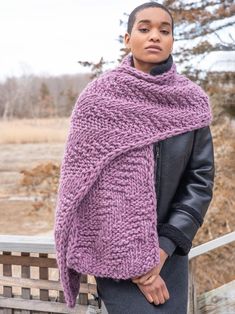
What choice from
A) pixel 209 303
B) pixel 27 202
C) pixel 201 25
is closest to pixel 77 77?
pixel 27 202

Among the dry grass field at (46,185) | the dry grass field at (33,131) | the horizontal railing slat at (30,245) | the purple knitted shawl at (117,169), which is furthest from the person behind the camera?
the dry grass field at (33,131)

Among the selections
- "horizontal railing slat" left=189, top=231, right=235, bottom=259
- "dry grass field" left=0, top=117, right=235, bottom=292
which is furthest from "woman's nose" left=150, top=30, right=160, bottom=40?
"dry grass field" left=0, top=117, right=235, bottom=292

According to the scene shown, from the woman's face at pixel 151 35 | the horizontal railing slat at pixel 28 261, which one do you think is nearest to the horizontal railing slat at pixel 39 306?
the horizontal railing slat at pixel 28 261

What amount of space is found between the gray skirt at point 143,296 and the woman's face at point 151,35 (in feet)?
1.58

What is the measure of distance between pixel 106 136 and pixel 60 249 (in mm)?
297

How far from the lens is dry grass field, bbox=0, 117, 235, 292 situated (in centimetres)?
427

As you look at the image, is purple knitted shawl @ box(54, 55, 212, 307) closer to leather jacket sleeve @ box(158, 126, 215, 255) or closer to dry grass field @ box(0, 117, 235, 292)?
leather jacket sleeve @ box(158, 126, 215, 255)

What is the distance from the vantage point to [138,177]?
1.18 metres

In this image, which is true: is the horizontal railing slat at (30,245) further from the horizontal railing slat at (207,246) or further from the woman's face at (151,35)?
the woman's face at (151,35)

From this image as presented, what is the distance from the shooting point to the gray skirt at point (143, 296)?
1.19 metres

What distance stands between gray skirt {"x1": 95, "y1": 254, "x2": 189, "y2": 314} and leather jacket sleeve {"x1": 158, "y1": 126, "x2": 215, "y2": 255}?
6cm

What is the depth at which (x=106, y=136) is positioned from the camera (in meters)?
1.20

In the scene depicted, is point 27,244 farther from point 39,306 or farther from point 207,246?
point 207,246

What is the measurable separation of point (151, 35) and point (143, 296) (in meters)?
0.60
